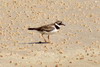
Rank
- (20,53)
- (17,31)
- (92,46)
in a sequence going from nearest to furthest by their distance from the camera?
(20,53) → (92,46) → (17,31)

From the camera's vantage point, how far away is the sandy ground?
1780 cm

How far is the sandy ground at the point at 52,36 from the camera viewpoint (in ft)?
58.4

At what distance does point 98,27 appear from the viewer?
81.1ft

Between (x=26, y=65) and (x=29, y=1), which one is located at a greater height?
(x=29, y=1)

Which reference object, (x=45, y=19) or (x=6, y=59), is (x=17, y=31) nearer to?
(x=45, y=19)

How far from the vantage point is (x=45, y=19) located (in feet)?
89.6

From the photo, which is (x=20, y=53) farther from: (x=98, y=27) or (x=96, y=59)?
(x=98, y=27)

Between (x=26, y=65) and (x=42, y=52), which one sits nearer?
(x=26, y=65)

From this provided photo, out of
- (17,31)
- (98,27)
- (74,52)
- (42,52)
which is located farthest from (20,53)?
(98,27)

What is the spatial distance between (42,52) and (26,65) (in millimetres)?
2281

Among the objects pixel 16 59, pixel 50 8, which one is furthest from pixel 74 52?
pixel 50 8

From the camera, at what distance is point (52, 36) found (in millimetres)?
22906

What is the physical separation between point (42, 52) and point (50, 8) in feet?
37.7

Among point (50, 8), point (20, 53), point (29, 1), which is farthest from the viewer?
point (29, 1)
